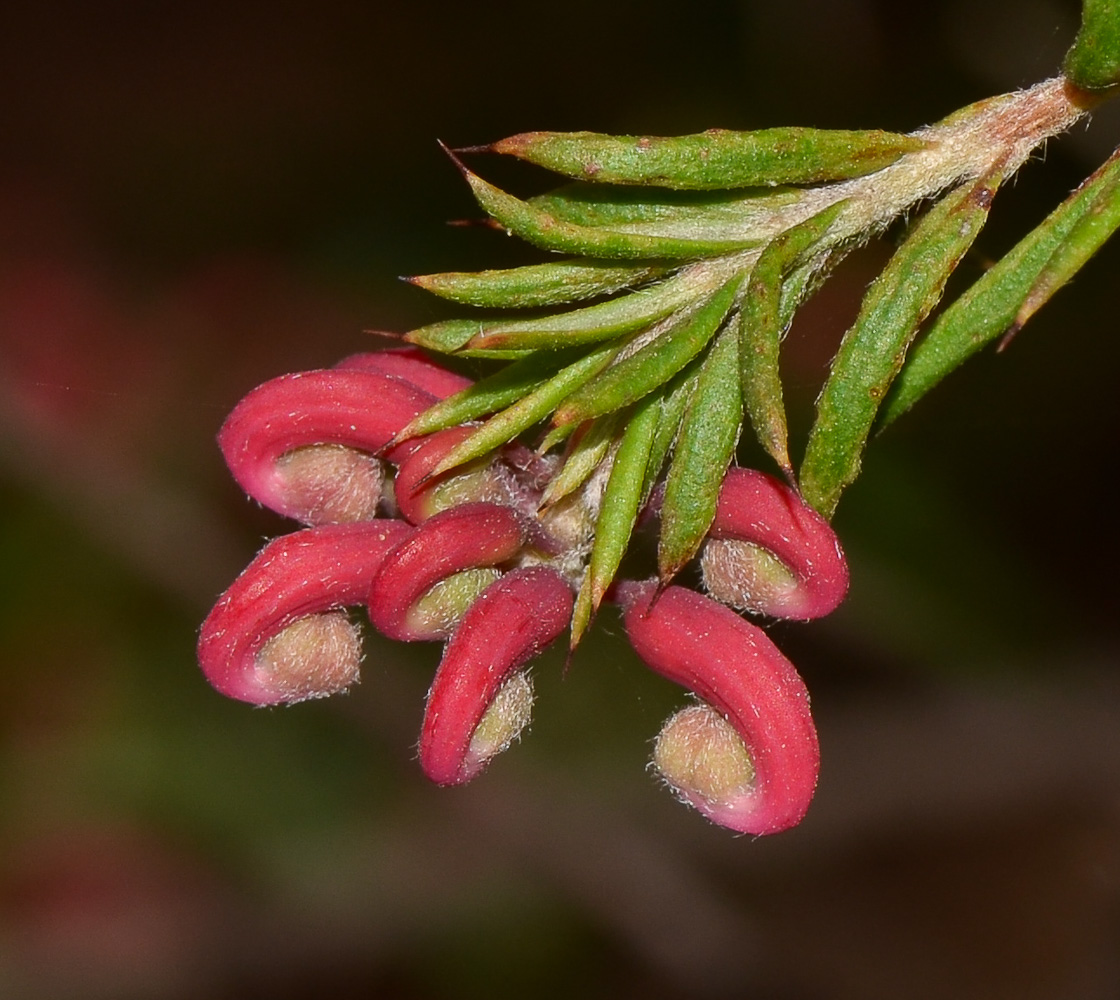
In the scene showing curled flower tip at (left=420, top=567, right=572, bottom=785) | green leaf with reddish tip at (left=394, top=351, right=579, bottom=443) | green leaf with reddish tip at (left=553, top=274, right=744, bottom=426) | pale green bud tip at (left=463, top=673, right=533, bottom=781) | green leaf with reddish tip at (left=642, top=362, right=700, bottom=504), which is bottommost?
pale green bud tip at (left=463, top=673, right=533, bottom=781)

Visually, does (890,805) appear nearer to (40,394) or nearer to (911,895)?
(911,895)

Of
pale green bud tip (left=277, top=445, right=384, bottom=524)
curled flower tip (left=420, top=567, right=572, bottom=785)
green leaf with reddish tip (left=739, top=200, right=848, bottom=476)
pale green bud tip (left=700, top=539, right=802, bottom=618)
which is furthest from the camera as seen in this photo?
pale green bud tip (left=277, top=445, right=384, bottom=524)

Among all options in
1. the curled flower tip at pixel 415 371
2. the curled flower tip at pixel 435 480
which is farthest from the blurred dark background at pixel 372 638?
the curled flower tip at pixel 435 480

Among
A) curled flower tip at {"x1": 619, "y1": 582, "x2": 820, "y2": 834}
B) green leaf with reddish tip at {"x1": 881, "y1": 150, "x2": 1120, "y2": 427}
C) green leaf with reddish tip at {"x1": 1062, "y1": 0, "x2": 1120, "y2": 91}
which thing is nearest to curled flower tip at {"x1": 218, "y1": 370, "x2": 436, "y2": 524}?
curled flower tip at {"x1": 619, "y1": 582, "x2": 820, "y2": 834}

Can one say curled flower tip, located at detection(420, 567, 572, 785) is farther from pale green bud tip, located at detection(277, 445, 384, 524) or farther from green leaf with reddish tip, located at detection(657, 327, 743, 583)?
pale green bud tip, located at detection(277, 445, 384, 524)

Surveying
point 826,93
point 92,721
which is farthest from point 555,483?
point 92,721

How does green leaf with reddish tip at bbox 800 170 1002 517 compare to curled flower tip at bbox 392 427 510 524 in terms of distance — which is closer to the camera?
green leaf with reddish tip at bbox 800 170 1002 517

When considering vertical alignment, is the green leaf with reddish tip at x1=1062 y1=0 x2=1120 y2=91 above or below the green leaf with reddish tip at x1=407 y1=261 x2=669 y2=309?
below

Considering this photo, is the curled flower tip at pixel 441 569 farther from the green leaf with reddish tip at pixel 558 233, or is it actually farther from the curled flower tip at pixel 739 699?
the green leaf with reddish tip at pixel 558 233
